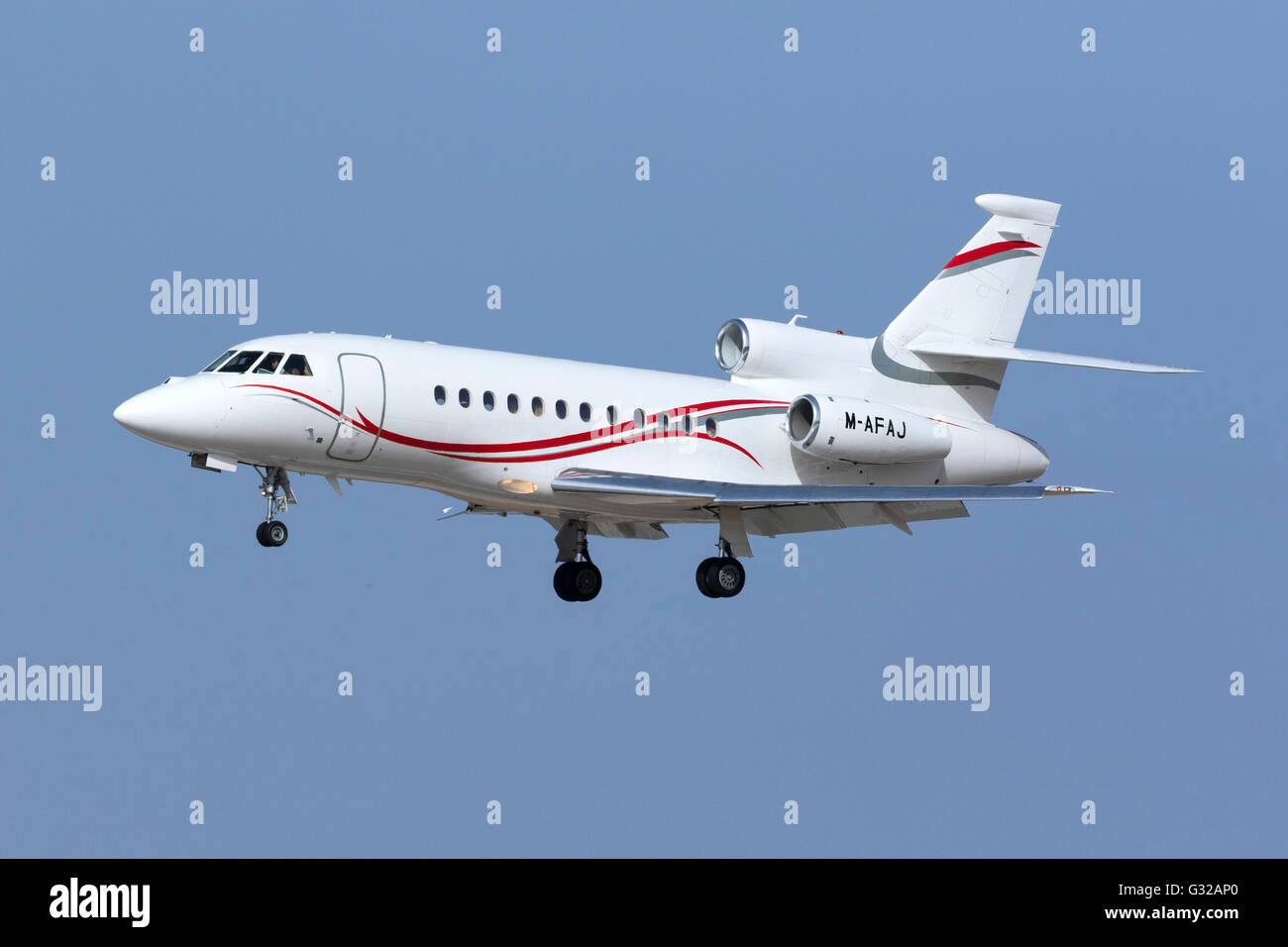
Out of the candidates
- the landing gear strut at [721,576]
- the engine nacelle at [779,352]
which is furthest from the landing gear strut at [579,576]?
the engine nacelle at [779,352]

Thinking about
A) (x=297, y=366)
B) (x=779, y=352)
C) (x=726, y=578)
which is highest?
(x=779, y=352)

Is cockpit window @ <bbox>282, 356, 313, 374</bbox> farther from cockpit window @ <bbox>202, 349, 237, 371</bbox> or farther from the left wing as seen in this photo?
the left wing

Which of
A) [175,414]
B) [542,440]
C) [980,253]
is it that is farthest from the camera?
[980,253]

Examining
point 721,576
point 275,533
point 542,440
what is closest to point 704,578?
point 721,576

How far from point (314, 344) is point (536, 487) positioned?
4076 millimetres

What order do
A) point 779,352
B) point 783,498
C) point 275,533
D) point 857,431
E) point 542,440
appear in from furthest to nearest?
1. point 779,352
2. point 857,431
3. point 783,498
4. point 542,440
5. point 275,533

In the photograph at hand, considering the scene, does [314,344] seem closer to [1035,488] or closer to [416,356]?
[416,356]

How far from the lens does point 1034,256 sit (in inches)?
1432

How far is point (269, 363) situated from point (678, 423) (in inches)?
270

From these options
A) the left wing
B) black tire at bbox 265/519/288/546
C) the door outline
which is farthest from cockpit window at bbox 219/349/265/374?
the left wing

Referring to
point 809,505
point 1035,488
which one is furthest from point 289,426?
point 1035,488

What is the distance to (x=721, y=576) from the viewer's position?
33.1m

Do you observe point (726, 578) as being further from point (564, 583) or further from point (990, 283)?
point (990, 283)

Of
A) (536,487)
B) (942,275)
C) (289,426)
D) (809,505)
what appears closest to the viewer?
(289,426)
